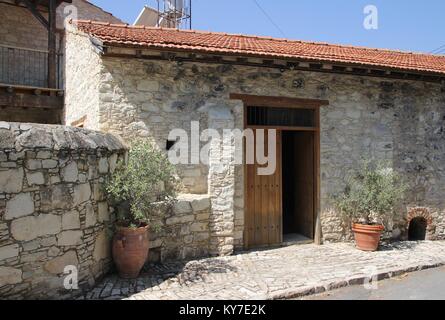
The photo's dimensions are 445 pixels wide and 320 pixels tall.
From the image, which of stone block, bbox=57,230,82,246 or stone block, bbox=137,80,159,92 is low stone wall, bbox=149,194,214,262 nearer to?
stone block, bbox=57,230,82,246

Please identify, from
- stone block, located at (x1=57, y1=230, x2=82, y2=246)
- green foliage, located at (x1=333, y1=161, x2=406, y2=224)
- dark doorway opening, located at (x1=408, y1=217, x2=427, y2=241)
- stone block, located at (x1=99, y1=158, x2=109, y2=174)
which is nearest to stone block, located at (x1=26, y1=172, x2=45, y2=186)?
stone block, located at (x1=57, y1=230, x2=82, y2=246)

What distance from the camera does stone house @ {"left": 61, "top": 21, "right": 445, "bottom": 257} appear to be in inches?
238

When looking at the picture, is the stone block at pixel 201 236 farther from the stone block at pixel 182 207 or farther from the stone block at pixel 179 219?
the stone block at pixel 182 207

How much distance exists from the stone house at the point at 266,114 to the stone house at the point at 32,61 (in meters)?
1.33

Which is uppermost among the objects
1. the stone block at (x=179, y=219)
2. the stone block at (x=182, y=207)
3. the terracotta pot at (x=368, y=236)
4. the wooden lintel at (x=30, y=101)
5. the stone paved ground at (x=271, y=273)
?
the wooden lintel at (x=30, y=101)

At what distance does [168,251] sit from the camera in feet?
19.3

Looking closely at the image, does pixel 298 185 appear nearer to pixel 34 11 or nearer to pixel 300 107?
pixel 300 107

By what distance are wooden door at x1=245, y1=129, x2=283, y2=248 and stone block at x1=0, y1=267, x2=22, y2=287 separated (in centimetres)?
401

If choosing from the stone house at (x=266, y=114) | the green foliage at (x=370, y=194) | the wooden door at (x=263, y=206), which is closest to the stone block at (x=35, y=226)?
the stone house at (x=266, y=114)

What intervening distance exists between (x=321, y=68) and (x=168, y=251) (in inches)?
177

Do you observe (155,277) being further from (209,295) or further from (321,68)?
(321,68)

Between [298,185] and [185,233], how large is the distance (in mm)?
3169

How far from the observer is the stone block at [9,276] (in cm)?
382
